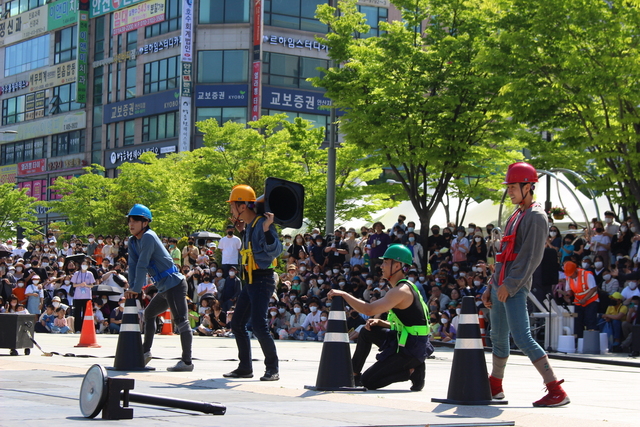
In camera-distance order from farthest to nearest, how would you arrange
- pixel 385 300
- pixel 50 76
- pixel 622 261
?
pixel 50 76 < pixel 622 261 < pixel 385 300

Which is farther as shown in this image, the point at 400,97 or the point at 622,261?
the point at 400,97

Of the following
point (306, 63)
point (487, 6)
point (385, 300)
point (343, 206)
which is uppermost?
point (306, 63)

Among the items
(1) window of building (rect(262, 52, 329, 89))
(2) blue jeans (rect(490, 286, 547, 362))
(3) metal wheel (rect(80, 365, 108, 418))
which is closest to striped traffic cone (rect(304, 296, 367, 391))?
(2) blue jeans (rect(490, 286, 547, 362))

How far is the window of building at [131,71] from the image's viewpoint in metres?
63.5

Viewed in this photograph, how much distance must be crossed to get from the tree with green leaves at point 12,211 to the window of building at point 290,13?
1927cm

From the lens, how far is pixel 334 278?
22594mm

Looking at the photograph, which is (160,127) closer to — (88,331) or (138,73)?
(138,73)

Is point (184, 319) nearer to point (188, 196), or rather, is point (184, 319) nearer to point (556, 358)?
point (556, 358)

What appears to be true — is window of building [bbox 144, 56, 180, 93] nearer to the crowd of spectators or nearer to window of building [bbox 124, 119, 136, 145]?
window of building [bbox 124, 119, 136, 145]

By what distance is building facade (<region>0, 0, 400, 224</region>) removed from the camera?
57.3 m

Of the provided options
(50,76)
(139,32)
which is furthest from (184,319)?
(50,76)

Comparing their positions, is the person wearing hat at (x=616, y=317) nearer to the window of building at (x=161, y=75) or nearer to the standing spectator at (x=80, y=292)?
the standing spectator at (x=80, y=292)

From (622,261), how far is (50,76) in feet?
200

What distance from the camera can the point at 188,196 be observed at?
39.3 meters
